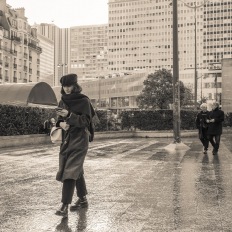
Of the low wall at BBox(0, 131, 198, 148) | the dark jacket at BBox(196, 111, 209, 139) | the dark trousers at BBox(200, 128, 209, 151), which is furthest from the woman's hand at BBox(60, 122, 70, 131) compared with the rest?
the low wall at BBox(0, 131, 198, 148)

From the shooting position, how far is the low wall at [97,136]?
17.3 m

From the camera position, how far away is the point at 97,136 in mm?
23750

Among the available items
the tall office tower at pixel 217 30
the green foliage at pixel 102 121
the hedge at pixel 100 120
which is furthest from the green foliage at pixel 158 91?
the tall office tower at pixel 217 30

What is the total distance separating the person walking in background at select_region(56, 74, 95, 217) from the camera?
514cm

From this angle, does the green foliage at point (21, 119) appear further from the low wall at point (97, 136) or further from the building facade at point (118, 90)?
the building facade at point (118, 90)

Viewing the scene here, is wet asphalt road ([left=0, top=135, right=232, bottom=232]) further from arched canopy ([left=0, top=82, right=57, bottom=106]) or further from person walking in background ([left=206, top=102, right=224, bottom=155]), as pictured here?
arched canopy ([left=0, top=82, right=57, bottom=106])

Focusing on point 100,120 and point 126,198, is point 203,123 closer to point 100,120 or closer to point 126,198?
point 126,198

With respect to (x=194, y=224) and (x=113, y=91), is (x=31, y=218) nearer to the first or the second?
(x=194, y=224)

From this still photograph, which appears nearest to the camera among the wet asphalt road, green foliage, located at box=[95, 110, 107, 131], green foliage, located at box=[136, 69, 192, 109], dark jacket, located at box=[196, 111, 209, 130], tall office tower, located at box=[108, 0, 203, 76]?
the wet asphalt road

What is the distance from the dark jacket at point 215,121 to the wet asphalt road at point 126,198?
290 centimetres

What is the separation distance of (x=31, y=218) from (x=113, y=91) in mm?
137676

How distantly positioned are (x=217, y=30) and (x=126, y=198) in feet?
577

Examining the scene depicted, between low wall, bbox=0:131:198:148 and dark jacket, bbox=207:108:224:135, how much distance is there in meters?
7.92

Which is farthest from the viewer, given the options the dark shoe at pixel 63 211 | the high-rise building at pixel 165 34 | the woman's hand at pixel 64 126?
the high-rise building at pixel 165 34
